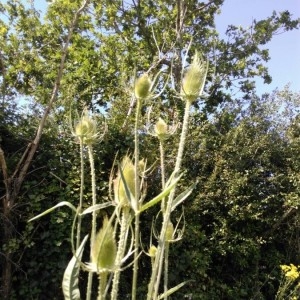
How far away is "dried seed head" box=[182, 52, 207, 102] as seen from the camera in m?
0.82

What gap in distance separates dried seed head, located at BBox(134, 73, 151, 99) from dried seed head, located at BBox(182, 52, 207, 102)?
0.07 m

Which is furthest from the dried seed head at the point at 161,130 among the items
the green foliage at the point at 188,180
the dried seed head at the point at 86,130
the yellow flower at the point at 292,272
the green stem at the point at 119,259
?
the yellow flower at the point at 292,272

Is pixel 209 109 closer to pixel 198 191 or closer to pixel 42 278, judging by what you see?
pixel 198 191

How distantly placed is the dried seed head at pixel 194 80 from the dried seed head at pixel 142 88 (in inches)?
2.7

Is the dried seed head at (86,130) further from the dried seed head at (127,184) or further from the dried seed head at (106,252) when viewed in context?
the dried seed head at (106,252)

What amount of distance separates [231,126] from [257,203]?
111 centimetres

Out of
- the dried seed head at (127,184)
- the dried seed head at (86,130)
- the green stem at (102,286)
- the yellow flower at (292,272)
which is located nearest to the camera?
the green stem at (102,286)

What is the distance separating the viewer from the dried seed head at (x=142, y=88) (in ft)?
2.77

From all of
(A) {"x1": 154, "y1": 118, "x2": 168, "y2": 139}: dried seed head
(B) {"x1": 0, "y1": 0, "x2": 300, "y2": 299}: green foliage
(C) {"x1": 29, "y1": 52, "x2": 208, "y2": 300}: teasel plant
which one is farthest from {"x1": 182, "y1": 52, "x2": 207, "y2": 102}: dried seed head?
(B) {"x1": 0, "y1": 0, "x2": 300, "y2": 299}: green foliage

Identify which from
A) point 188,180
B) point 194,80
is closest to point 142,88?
point 194,80

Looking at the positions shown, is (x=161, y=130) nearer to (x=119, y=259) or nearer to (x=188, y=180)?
(x=119, y=259)

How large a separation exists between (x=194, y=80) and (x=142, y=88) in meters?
0.10

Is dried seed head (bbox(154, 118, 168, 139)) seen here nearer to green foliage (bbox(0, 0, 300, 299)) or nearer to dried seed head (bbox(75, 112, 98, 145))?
dried seed head (bbox(75, 112, 98, 145))

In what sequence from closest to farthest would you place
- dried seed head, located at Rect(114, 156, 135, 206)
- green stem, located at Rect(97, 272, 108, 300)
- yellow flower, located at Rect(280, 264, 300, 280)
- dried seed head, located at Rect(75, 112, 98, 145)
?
1. green stem, located at Rect(97, 272, 108, 300)
2. dried seed head, located at Rect(114, 156, 135, 206)
3. dried seed head, located at Rect(75, 112, 98, 145)
4. yellow flower, located at Rect(280, 264, 300, 280)
